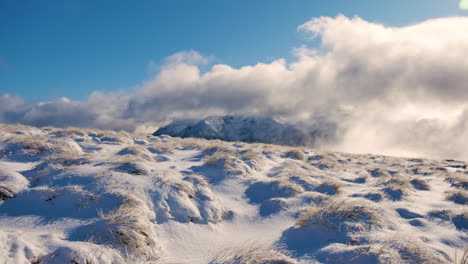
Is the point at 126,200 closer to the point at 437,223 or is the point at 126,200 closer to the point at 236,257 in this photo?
the point at 236,257

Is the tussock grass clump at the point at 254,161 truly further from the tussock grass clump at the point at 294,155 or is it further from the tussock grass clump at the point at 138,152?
the tussock grass clump at the point at 294,155

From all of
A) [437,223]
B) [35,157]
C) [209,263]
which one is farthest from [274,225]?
[35,157]

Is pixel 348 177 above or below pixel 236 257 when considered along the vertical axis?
above

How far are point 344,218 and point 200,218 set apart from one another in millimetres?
3018

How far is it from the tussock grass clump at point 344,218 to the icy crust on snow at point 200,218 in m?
0.02

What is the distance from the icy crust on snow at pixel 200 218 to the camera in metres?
3.72

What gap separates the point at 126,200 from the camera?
5027 millimetres

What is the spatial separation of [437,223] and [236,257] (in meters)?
5.04

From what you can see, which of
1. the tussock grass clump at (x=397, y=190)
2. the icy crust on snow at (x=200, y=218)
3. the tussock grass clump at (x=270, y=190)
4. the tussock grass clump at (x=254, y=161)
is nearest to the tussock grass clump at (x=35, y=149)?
the icy crust on snow at (x=200, y=218)

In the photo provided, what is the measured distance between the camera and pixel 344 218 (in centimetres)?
509

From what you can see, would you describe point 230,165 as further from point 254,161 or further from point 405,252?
point 405,252

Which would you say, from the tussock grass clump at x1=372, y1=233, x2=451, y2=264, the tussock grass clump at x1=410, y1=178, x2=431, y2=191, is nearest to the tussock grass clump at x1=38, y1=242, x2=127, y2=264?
the tussock grass clump at x1=372, y1=233, x2=451, y2=264

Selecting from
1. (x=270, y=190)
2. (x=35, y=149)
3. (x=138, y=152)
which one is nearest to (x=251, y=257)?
(x=270, y=190)

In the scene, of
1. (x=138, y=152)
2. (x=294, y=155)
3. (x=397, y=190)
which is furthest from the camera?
(x=294, y=155)
